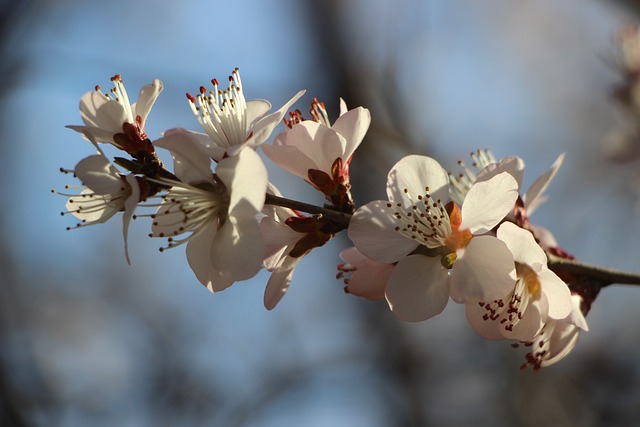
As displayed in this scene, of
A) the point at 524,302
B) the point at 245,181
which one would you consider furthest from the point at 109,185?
the point at 524,302

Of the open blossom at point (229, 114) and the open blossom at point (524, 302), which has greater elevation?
the open blossom at point (229, 114)

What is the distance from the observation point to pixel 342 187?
1109 mm

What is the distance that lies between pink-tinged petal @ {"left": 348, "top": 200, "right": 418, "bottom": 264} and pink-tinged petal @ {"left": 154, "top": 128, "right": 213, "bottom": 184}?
23 centimetres

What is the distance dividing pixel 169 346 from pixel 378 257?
4516 millimetres

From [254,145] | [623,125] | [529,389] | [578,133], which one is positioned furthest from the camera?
[578,133]

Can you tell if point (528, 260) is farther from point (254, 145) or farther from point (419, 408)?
point (419, 408)

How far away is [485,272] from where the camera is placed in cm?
99

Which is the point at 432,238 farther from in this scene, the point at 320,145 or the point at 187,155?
the point at 187,155

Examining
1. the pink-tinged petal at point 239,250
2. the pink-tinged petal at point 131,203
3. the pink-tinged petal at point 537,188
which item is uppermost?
the pink-tinged petal at point 131,203

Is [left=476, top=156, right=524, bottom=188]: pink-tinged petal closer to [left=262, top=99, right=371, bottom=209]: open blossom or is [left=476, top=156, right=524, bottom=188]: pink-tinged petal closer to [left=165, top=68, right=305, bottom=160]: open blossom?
[left=262, top=99, right=371, bottom=209]: open blossom

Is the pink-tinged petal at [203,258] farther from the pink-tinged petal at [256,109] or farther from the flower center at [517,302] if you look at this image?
the flower center at [517,302]

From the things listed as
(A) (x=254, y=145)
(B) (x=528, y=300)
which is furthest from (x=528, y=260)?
(A) (x=254, y=145)

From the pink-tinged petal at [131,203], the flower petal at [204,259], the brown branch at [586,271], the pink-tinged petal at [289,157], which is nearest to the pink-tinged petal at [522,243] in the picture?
the brown branch at [586,271]

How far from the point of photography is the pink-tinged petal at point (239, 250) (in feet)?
3.07
